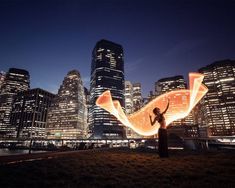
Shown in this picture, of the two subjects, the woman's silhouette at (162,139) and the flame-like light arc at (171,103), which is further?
the flame-like light arc at (171,103)

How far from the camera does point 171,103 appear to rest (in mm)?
20344

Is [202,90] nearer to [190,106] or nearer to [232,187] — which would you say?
[190,106]

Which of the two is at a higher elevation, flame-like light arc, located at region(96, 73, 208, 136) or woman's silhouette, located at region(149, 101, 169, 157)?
flame-like light arc, located at region(96, 73, 208, 136)

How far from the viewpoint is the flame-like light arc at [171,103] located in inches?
630

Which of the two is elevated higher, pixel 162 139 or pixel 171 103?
pixel 171 103

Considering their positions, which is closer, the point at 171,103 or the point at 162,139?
the point at 162,139

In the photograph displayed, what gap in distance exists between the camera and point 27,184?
17.9 feet

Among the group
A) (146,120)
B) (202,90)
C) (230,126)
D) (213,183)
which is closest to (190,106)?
(202,90)

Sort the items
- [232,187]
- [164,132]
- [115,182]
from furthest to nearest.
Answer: [164,132]
[115,182]
[232,187]

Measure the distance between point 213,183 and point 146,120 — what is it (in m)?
15.5

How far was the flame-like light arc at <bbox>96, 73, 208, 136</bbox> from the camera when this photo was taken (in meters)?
16.0

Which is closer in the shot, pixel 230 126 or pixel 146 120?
pixel 146 120

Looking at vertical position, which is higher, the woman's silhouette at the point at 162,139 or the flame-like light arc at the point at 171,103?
the flame-like light arc at the point at 171,103

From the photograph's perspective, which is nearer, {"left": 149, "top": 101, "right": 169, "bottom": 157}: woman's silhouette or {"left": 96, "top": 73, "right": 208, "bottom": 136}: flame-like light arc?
{"left": 149, "top": 101, "right": 169, "bottom": 157}: woman's silhouette
